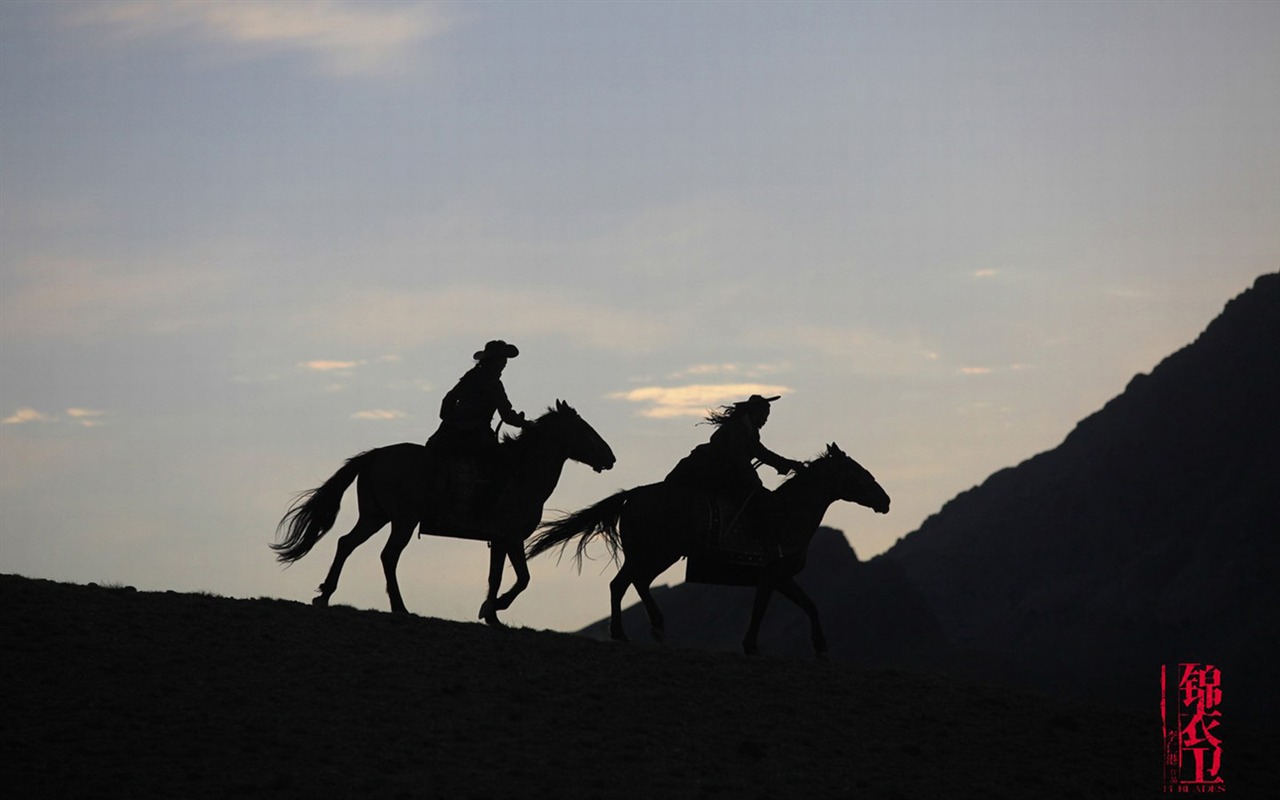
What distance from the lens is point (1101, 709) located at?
23406 millimetres

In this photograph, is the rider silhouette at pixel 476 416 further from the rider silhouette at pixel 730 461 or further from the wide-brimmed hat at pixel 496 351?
the rider silhouette at pixel 730 461

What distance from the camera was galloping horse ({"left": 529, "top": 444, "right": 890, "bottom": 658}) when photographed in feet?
76.9

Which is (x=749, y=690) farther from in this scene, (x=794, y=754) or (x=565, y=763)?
(x=565, y=763)

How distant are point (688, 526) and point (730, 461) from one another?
117 cm

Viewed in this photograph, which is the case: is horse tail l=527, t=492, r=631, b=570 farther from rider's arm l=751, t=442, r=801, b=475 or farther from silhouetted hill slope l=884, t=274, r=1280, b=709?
silhouetted hill slope l=884, t=274, r=1280, b=709

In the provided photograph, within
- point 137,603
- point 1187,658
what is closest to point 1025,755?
point 137,603

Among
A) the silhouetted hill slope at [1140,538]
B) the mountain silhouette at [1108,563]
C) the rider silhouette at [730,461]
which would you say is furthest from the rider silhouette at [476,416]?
the mountain silhouette at [1108,563]

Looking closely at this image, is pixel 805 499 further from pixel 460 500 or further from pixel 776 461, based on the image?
pixel 460 500

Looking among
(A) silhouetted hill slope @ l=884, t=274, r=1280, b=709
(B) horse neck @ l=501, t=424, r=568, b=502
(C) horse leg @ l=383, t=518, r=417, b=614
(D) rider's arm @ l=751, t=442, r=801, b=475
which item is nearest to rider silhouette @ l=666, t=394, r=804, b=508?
(D) rider's arm @ l=751, t=442, r=801, b=475

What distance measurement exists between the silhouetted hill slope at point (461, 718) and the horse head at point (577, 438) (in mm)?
2449

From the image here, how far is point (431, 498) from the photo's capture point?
22375 millimetres

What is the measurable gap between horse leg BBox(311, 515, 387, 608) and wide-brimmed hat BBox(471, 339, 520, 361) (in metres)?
2.60

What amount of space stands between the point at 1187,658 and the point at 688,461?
109121mm

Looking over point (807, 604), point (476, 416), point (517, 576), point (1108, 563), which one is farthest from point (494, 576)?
point (1108, 563)
